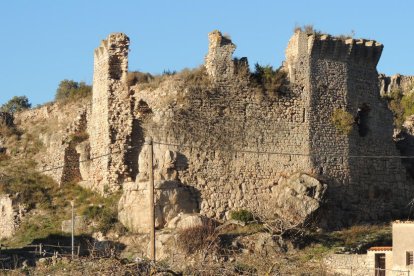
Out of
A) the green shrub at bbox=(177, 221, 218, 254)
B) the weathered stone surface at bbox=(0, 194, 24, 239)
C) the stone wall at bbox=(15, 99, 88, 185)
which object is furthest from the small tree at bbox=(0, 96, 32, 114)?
the green shrub at bbox=(177, 221, 218, 254)

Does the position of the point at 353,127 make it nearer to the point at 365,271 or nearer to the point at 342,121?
the point at 342,121

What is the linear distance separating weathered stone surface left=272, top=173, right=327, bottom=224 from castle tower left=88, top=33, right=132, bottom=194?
4.92 m

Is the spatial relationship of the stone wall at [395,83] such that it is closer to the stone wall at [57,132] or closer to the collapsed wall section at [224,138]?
the stone wall at [57,132]

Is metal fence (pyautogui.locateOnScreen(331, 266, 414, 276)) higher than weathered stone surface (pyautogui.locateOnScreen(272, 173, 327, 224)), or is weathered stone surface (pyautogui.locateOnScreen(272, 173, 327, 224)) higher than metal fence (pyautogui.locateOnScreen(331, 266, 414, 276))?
weathered stone surface (pyautogui.locateOnScreen(272, 173, 327, 224))

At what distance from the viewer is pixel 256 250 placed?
34562 mm

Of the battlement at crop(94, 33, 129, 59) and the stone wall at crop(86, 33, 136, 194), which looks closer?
the stone wall at crop(86, 33, 136, 194)

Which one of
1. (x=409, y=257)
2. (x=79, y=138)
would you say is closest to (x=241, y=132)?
(x=79, y=138)

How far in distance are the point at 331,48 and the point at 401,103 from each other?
21.4m

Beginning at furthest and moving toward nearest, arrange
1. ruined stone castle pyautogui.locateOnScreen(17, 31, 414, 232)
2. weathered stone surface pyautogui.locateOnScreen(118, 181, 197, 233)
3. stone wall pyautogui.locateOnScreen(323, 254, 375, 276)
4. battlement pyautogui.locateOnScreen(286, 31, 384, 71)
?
1. battlement pyautogui.locateOnScreen(286, 31, 384, 71)
2. ruined stone castle pyautogui.locateOnScreen(17, 31, 414, 232)
3. weathered stone surface pyautogui.locateOnScreen(118, 181, 197, 233)
4. stone wall pyautogui.locateOnScreen(323, 254, 375, 276)

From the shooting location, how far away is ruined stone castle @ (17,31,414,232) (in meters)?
37.3

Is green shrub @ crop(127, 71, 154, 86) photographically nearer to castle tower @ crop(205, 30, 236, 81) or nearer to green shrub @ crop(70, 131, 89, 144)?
castle tower @ crop(205, 30, 236, 81)

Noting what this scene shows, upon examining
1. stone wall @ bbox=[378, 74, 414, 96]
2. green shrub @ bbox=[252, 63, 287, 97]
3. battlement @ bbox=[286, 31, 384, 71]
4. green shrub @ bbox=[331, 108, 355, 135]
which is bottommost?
green shrub @ bbox=[331, 108, 355, 135]

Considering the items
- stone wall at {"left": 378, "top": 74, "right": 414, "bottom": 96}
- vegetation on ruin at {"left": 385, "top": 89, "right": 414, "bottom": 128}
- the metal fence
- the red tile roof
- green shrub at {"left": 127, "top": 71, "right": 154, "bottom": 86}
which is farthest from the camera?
stone wall at {"left": 378, "top": 74, "right": 414, "bottom": 96}

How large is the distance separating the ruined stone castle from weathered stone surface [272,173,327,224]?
32mm
